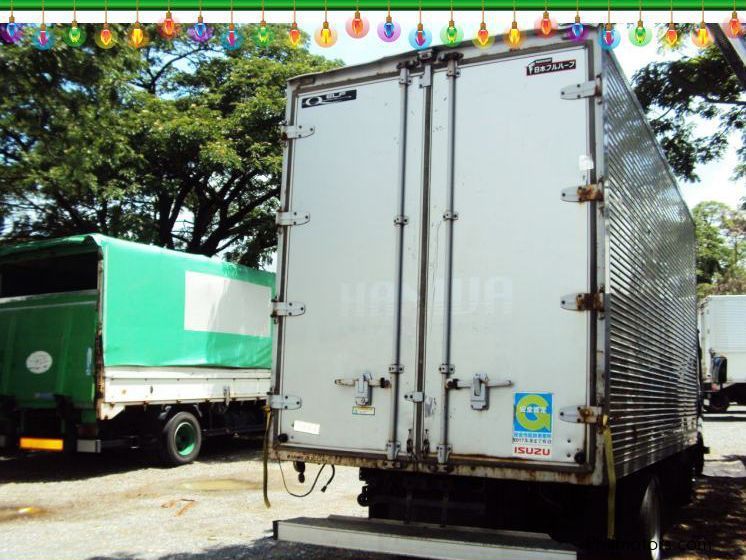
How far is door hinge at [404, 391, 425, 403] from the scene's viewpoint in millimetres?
4793

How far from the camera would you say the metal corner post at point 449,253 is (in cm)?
470

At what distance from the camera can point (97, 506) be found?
8312 mm

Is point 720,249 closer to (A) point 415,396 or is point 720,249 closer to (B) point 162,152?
(B) point 162,152

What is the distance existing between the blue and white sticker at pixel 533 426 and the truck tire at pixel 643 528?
1.42 m

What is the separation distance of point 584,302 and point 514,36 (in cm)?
172

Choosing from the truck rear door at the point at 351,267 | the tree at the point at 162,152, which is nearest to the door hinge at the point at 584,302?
the truck rear door at the point at 351,267

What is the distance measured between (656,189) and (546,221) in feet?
8.27

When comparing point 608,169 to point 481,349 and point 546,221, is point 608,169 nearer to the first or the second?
point 546,221

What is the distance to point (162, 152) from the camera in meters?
14.4

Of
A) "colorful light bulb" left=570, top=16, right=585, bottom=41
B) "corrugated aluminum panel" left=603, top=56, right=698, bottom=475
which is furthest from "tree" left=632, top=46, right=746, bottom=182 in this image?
"colorful light bulb" left=570, top=16, right=585, bottom=41

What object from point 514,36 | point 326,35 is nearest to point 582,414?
point 514,36

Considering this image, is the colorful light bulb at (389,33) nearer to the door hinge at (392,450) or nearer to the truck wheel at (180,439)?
the door hinge at (392,450)

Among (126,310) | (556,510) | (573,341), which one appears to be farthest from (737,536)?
(126,310)

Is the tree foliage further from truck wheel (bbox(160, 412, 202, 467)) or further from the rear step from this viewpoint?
the rear step
